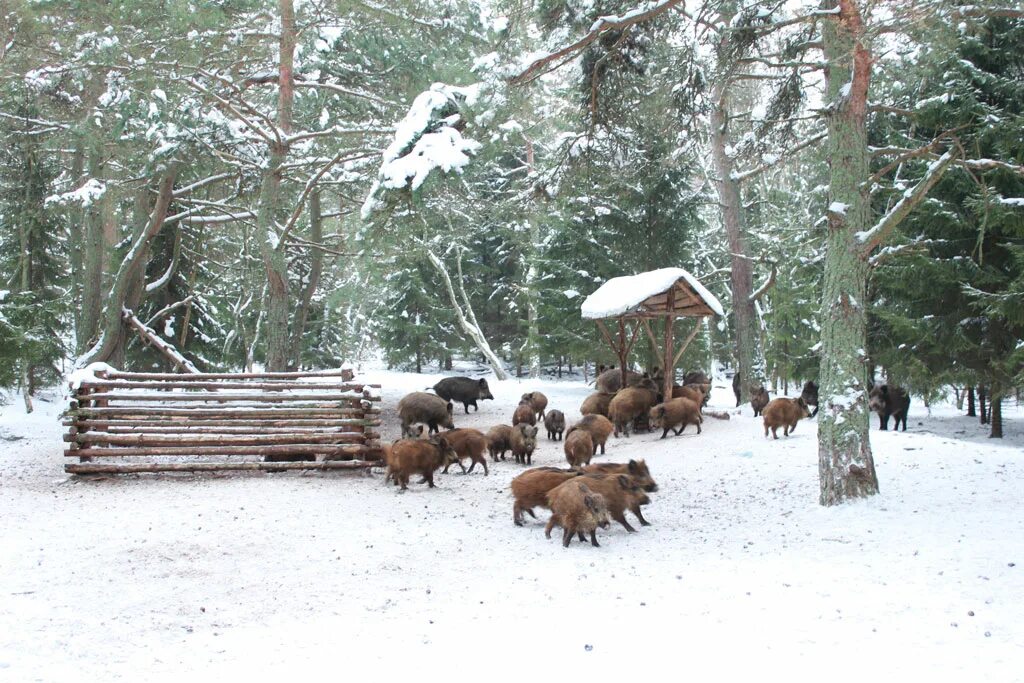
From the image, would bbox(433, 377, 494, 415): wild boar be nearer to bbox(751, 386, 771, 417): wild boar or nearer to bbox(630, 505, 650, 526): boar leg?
bbox(751, 386, 771, 417): wild boar

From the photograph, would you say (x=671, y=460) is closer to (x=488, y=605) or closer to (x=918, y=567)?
(x=918, y=567)

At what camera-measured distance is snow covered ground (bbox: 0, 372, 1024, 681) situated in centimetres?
404

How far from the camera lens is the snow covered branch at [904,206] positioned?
6.45 metres

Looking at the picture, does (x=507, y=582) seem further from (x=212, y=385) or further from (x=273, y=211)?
(x=273, y=211)

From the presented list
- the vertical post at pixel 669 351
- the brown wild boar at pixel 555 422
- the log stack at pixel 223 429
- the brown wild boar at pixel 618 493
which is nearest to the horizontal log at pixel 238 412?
the log stack at pixel 223 429

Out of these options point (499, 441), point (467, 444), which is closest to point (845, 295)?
point (467, 444)

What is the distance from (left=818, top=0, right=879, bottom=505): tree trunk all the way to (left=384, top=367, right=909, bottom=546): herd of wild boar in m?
1.80

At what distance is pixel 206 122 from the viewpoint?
533 inches

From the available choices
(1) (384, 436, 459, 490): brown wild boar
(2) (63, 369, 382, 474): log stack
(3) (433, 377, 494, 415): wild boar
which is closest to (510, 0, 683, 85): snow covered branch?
(1) (384, 436, 459, 490): brown wild boar

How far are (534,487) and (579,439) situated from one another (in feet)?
9.23

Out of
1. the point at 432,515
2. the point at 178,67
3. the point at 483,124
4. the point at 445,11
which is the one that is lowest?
the point at 432,515

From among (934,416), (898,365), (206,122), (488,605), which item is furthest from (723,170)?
(488,605)

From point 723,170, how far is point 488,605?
16.9 m

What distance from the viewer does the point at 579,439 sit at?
9.95 m
